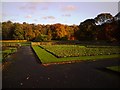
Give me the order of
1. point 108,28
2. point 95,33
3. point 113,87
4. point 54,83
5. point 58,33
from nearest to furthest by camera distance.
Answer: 1. point 113,87
2. point 54,83
3. point 108,28
4. point 95,33
5. point 58,33

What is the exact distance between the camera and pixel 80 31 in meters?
71.3

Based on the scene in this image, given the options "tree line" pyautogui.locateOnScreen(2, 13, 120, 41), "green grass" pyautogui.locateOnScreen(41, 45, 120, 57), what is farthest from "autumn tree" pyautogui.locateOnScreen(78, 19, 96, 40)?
"green grass" pyautogui.locateOnScreen(41, 45, 120, 57)

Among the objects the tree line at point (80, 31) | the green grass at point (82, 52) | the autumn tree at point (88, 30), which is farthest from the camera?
the autumn tree at point (88, 30)

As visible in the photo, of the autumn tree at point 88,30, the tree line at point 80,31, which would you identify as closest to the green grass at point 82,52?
the tree line at point 80,31

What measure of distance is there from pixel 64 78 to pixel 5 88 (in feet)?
14.0

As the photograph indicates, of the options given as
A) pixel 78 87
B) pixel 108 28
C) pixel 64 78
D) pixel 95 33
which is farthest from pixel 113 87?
pixel 95 33

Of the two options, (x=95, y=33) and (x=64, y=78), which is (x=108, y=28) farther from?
(x=64, y=78)

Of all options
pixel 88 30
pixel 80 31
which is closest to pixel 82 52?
pixel 88 30

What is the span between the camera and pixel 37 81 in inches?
468

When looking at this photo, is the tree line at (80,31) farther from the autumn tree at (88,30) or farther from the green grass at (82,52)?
the green grass at (82,52)

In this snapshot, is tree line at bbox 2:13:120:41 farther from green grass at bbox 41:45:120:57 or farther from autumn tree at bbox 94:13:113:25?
green grass at bbox 41:45:120:57

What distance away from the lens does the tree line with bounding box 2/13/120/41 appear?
5631cm

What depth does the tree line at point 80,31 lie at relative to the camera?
185 ft

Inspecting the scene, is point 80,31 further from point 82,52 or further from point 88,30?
point 82,52
